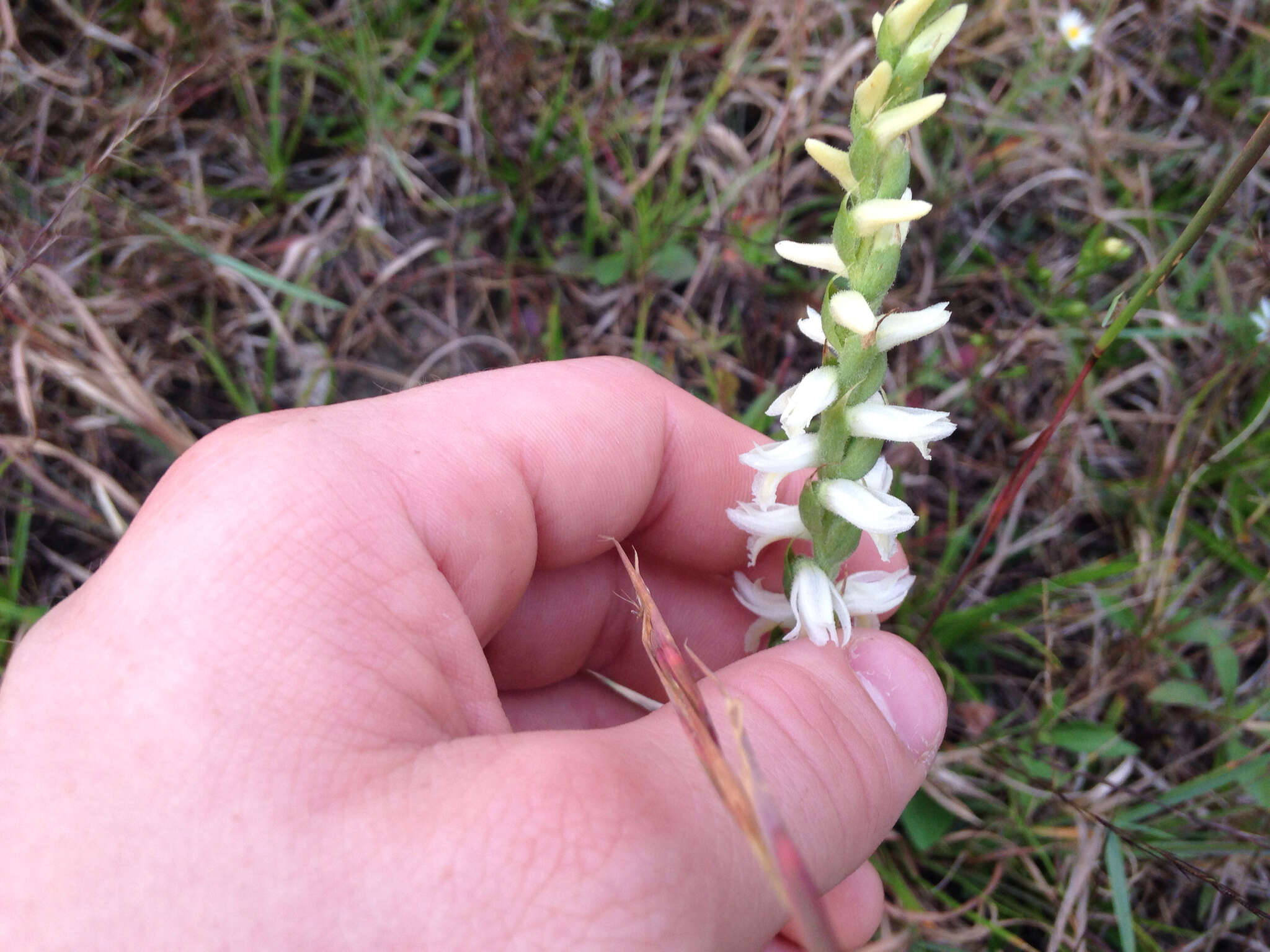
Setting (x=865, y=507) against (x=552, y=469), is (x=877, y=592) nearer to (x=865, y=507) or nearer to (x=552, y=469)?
(x=865, y=507)

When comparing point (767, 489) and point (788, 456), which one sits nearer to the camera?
point (788, 456)

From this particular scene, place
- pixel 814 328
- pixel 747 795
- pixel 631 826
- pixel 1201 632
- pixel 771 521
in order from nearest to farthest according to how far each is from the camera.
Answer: pixel 747 795 → pixel 631 826 → pixel 814 328 → pixel 771 521 → pixel 1201 632

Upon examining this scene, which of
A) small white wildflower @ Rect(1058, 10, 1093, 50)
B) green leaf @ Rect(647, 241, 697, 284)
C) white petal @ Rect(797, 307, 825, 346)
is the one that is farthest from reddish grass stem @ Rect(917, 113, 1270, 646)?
small white wildflower @ Rect(1058, 10, 1093, 50)

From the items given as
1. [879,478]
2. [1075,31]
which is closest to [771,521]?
[879,478]

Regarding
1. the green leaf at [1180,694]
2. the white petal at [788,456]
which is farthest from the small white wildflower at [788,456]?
the green leaf at [1180,694]

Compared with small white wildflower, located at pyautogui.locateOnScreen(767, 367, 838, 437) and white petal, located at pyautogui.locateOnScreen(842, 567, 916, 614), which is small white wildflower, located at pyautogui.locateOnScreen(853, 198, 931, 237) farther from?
white petal, located at pyautogui.locateOnScreen(842, 567, 916, 614)

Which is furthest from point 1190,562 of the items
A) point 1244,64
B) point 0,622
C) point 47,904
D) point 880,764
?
point 0,622

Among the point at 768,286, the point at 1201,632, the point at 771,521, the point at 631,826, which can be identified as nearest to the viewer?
the point at 631,826
